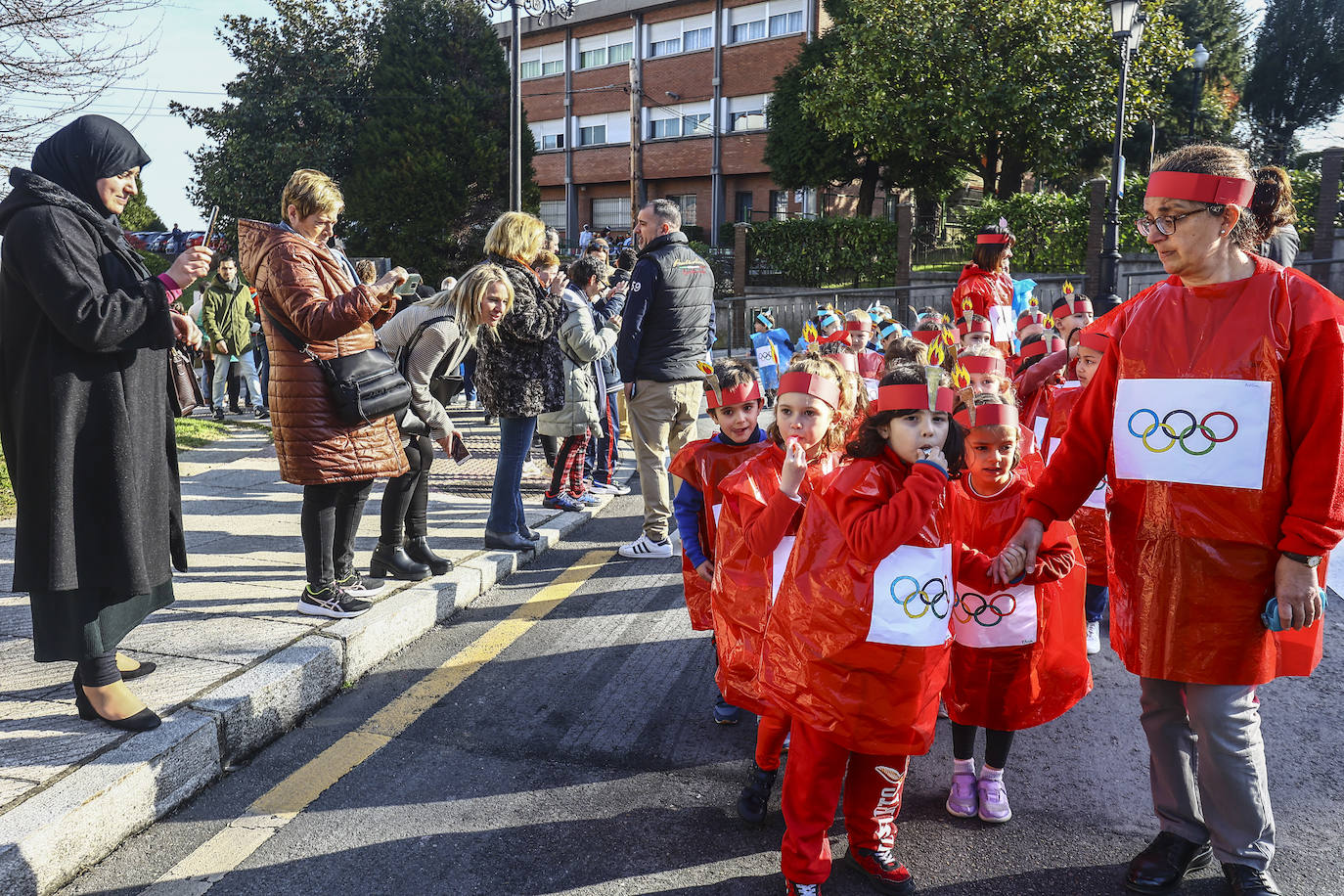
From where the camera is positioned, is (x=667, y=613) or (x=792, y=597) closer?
(x=792, y=597)

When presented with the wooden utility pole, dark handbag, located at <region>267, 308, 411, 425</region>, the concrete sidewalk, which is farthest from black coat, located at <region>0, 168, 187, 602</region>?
the wooden utility pole

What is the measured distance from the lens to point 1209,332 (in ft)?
8.50

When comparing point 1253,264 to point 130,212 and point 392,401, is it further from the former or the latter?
point 130,212

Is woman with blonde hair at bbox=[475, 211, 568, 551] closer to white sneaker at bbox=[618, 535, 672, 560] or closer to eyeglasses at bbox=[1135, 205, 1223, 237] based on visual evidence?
white sneaker at bbox=[618, 535, 672, 560]

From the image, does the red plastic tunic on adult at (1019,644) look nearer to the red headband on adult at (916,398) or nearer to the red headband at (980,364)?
the red headband on adult at (916,398)

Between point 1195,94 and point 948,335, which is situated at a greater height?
point 1195,94

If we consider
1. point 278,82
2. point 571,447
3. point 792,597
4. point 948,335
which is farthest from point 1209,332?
point 278,82

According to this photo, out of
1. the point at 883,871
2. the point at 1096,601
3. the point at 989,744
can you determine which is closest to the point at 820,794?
the point at 883,871

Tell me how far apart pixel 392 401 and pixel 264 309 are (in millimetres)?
653

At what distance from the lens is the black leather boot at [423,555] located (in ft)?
16.8

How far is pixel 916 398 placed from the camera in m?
2.51

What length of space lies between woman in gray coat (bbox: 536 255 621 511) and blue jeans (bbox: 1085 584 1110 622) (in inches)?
136

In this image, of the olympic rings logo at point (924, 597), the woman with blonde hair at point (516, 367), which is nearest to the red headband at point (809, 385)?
the olympic rings logo at point (924, 597)

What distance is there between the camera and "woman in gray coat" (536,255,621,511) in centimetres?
658
